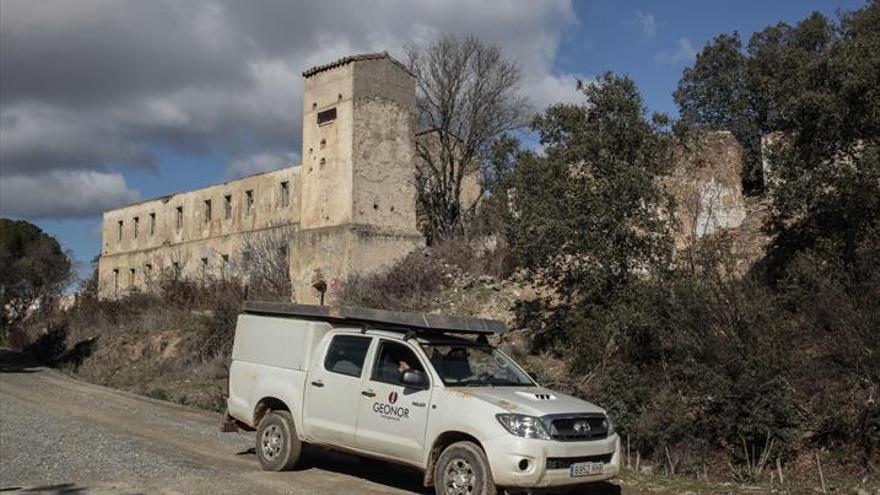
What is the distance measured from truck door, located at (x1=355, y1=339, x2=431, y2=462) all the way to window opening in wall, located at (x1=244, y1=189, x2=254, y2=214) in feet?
102

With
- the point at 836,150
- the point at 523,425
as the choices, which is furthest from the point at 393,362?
the point at 836,150

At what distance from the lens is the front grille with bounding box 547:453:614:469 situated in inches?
320

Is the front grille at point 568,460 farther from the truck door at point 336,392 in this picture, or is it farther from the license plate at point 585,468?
the truck door at point 336,392

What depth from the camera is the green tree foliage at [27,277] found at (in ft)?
151

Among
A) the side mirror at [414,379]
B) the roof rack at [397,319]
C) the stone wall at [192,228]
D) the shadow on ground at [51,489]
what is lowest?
the shadow on ground at [51,489]

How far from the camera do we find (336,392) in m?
9.88

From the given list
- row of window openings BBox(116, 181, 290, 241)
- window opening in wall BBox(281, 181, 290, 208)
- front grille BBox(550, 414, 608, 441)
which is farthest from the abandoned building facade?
front grille BBox(550, 414, 608, 441)

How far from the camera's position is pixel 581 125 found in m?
17.3

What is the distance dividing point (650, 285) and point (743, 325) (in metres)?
2.16

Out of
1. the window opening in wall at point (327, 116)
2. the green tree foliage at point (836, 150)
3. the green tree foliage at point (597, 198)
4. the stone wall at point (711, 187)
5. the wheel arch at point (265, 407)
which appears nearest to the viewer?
the wheel arch at point (265, 407)

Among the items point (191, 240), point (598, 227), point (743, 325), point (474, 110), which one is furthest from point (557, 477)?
point (191, 240)

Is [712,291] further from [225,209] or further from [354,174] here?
[225,209]

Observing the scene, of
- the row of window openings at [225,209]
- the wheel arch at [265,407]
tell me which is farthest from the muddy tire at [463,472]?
the row of window openings at [225,209]

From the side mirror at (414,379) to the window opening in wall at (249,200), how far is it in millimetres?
31842
